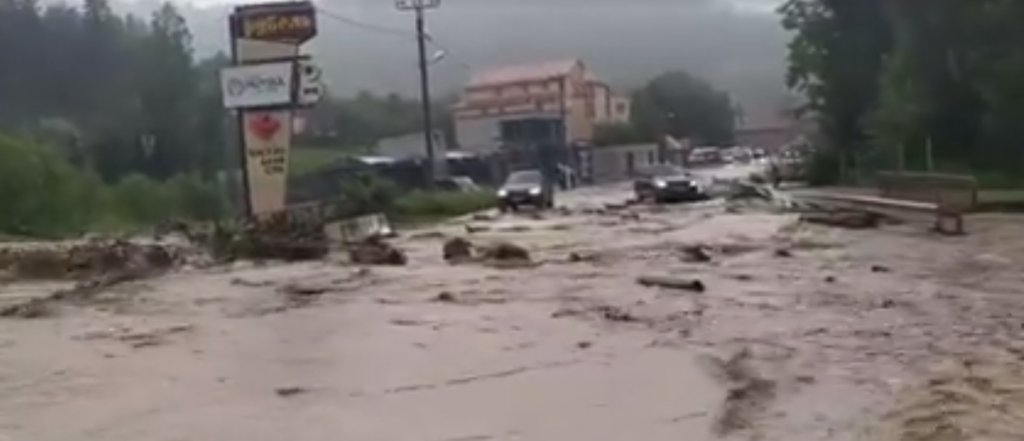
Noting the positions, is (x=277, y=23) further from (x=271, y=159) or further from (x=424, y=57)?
(x=424, y=57)

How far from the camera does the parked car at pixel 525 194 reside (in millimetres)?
42188

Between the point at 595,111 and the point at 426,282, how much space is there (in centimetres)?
8553

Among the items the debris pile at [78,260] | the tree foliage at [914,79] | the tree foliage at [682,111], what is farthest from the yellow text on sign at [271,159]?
the tree foliage at [682,111]

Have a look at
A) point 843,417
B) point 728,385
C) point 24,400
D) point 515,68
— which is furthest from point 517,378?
point 515,68

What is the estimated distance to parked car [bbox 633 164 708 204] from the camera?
43344 mm

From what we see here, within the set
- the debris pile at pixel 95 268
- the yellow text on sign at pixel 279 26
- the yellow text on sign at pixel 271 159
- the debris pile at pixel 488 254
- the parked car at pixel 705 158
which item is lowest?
the parked car at pixel 705 158

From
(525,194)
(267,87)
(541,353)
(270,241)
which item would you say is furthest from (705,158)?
(541,353)

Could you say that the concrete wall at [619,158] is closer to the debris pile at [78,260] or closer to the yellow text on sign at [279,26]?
the yellow text on sign at [279,26]

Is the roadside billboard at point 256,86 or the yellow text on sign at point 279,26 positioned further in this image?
the yellow text on sign at point 279,26

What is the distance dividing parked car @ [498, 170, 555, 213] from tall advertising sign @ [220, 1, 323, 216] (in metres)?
9.36

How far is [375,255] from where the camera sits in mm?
22172

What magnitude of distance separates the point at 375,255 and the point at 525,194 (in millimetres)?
20393

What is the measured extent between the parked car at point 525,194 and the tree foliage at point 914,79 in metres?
9.62

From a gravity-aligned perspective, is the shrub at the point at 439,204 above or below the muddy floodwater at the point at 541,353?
below
